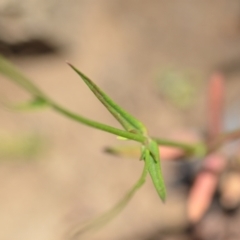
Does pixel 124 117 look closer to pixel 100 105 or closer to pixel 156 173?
pixel 156 173

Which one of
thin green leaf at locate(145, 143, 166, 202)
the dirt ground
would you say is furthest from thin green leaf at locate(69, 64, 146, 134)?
the dirt ground

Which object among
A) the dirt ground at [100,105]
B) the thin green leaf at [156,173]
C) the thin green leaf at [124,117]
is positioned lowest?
the thin green leaf at [156,173]

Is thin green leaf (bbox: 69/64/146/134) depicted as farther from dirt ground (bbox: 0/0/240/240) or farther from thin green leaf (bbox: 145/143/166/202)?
dirt ground (bbox: 0/0/240/240)

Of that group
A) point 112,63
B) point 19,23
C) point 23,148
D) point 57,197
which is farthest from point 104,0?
point 57,197

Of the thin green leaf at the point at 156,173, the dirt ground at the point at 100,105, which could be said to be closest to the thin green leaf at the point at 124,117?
the thin green leaf at the point at 156,173

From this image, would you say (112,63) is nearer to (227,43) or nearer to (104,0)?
(104,0)

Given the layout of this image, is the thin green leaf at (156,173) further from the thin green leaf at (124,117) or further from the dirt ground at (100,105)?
the dirt ground at (100,105)
